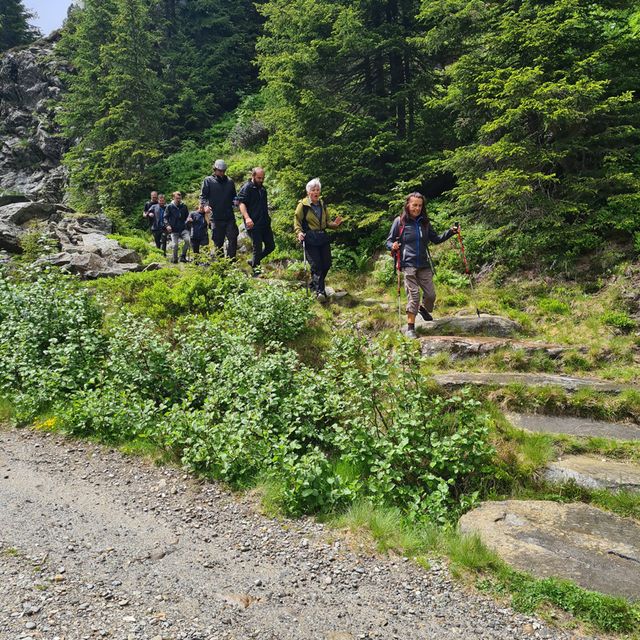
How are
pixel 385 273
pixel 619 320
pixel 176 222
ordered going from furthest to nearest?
1. pixel 176 222
2. pixel 385 273
3. pixel 619 320

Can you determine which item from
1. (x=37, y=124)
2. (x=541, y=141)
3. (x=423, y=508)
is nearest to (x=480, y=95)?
(x=541, y=141)

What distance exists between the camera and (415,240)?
8.03 meters

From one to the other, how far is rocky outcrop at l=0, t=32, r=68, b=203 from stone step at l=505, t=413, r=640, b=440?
102 feet

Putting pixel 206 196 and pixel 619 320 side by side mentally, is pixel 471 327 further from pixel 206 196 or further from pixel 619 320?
pixel 206 196

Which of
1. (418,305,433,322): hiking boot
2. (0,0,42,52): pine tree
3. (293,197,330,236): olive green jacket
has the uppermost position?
(0,0,42,52): pine tree

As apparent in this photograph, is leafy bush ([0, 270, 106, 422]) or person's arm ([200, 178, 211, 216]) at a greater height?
person's arm ([200, 178, 211, 216])


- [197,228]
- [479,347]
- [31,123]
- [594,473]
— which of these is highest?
[31,123]

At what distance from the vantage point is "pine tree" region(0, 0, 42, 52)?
4147 centimetres

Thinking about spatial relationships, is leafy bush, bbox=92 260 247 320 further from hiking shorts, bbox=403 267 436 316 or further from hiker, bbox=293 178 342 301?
hiking shorts, bbox=403 267 436 316

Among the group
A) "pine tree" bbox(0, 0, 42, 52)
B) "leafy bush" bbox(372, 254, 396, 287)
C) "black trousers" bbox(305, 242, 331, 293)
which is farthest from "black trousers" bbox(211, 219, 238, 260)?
"pine tree" bbox(0, 0, 42, 52)

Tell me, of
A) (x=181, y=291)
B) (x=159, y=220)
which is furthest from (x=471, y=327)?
(x=159, y=220)

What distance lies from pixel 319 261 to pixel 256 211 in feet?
6.50

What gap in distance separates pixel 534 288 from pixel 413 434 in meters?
5.85

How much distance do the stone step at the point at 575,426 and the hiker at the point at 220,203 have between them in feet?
22.6
